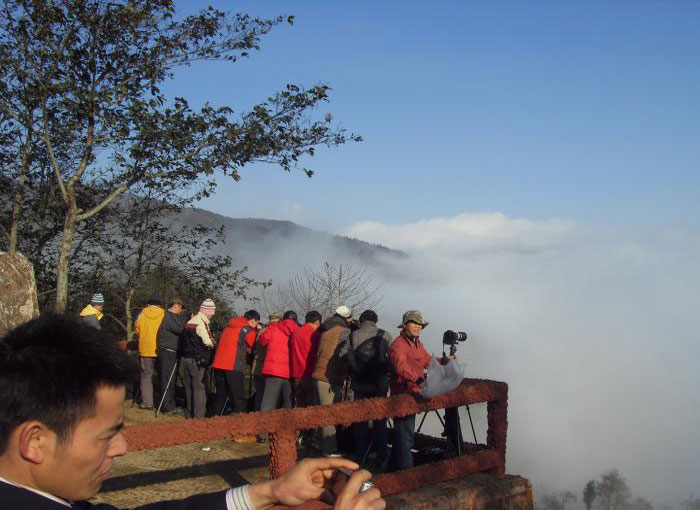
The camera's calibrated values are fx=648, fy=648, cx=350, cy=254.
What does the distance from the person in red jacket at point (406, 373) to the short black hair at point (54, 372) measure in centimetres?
437

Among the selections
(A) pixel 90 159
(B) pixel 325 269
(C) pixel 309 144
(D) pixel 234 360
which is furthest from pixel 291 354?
(B) pixel 325 269

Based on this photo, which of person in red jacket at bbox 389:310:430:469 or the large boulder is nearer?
person in red jacket at bbox 389:310:430:469

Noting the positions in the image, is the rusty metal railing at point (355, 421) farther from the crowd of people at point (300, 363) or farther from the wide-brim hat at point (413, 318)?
the wide-brim hat at point (413, 318)

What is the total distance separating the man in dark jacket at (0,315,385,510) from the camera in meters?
1.57

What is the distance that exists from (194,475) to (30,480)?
504 centimetres

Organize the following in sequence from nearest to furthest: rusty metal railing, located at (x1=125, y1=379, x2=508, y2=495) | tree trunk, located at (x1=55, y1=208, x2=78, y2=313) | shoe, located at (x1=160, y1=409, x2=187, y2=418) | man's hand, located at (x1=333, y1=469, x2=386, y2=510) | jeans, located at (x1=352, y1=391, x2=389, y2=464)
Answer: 1. man's hand, located at (x1=333, y1=469, x2=386, y2=510)
2. rusty metal railing, located at (x1=125, y1=379, x2=508, y2=495)
3. jeans, located at (x1=352, y1=391, x2=389, y2=464)
4. shoe, located at (x1=160, y1=409, x2=187, y2=418)
5. tree trunk, located at (x1=55, y1=208, x2=78, y2=313)

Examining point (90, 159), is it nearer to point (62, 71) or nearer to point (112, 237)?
point (62, 71)

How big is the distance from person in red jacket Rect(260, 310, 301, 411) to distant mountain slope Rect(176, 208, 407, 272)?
6004cm

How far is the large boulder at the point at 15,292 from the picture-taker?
7.34m

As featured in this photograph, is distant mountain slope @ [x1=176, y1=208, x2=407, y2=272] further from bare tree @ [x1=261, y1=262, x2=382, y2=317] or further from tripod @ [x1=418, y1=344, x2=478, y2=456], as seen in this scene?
tripod @ [x1=418, y1=344, x2=478, y2=456]

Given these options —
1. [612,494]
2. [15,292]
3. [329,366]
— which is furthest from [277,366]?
[612,494]

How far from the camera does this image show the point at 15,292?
24.6 feet

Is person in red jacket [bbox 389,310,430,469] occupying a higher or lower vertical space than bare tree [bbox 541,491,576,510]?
higher

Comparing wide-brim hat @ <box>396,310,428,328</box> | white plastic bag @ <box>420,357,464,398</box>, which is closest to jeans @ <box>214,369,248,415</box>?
wide-brim hat @ <box>396,310,428,328</box>
